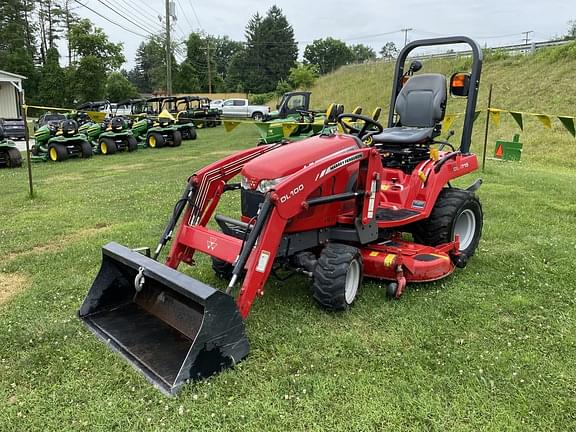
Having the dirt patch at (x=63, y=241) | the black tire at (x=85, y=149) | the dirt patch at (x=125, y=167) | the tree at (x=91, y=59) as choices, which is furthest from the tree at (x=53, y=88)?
the dirt patch at (x=63, y=241)

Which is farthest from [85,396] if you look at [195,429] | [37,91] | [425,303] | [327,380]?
[37,91]

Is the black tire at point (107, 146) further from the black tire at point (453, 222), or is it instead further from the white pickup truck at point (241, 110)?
the white pickup truck at point (241, 110)

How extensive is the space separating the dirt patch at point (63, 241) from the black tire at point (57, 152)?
897 centimetres

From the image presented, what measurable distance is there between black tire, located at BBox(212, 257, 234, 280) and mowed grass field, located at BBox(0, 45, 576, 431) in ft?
0.30

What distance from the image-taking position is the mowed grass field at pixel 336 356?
272cm

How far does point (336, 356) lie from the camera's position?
331 cm

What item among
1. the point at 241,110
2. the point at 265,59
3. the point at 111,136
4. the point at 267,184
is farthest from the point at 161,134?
the point at 265,59

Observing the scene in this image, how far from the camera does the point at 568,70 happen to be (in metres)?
18.8

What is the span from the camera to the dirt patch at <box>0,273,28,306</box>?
171 inches

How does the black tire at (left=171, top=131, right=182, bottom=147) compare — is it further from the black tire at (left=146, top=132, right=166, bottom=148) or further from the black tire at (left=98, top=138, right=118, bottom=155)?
the black tire at (left=98, top=138, right=118, bottom=155)

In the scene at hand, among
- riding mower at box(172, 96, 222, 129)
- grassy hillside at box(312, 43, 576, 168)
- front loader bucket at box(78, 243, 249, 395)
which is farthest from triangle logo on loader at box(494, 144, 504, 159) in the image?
riding mower at box(172, 96, 222, 129)

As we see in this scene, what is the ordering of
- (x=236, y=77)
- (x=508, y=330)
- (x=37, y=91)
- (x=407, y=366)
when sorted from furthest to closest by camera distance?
(x=236, y=77)
(x=37, y=91)
(x=508, y=330)
(x=407, y=366)

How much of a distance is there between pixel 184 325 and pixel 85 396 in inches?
30.5

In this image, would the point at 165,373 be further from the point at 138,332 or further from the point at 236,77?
the point at 236,77
